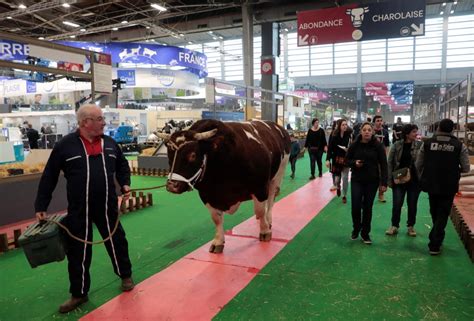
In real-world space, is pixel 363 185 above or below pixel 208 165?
below

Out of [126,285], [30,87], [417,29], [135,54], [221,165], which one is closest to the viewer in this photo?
[126,285]

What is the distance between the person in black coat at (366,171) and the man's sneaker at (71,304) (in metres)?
3.54

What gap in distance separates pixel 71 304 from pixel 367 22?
1130 centimetres

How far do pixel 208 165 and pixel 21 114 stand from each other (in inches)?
832

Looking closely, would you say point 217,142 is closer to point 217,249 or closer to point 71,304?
point 217,249

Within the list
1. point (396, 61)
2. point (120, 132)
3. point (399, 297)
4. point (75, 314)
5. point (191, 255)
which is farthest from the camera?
point (396, 61)

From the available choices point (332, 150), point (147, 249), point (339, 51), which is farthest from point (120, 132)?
point (339, 51)

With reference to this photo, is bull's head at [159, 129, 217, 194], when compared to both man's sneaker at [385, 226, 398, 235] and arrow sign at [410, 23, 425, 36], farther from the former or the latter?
arrow sign at [410, 23, 425, 36]

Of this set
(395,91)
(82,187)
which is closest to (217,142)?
(82,187)

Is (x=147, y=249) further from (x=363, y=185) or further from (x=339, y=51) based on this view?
(x=339, y=51)

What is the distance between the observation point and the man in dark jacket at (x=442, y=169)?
14.6 feet

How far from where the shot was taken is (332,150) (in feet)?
25.2

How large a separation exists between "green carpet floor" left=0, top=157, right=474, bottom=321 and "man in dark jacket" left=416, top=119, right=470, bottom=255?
51 centimetres

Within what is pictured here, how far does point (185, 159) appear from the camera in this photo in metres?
3.83
